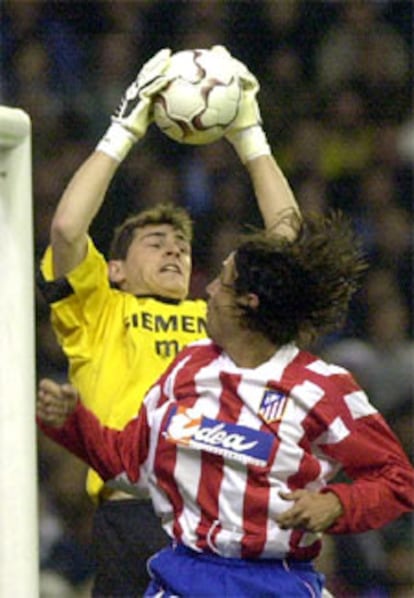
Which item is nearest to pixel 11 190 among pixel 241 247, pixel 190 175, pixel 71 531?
pixel 241 247

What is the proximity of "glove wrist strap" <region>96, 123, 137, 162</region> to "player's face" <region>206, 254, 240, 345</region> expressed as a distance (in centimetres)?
61

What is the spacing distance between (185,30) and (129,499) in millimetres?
3149

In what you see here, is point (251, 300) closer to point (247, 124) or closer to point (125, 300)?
point (247, 124)

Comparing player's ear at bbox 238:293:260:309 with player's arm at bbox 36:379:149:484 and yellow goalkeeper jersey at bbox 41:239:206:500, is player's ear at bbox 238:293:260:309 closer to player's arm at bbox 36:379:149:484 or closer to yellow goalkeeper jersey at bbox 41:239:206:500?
player's arm at bbox 36:379:149:484

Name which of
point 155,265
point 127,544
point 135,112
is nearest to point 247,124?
point 135,112

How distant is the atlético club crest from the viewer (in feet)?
11.4

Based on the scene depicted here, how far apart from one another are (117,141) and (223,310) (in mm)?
694

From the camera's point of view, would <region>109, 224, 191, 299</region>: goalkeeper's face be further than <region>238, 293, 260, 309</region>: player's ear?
Yes

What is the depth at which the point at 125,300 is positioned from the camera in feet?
15.2

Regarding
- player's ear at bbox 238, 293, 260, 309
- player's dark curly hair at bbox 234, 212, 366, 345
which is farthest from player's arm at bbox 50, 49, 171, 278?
player's ear at bbox 238, 293, 260, 309

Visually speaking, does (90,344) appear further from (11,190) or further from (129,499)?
(11,190)

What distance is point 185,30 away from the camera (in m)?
7.18

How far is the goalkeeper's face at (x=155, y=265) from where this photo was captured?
4.64m

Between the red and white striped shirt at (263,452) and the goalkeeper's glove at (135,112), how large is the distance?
76cm
